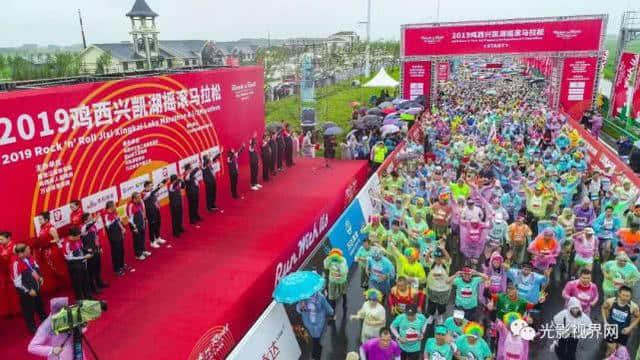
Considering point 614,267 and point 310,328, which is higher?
point 614,267

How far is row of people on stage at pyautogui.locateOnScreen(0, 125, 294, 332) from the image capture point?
19.3ft

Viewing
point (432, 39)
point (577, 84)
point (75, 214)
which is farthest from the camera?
point (432, 39)

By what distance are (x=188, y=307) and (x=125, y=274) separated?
1683 millimetres

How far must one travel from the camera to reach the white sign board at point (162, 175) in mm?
8912

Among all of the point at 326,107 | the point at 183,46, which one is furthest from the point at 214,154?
the point at 183,46

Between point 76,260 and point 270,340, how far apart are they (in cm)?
278

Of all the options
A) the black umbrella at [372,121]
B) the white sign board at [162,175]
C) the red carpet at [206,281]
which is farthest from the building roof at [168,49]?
the white sign board at [162,175]

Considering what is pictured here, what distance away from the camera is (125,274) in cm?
768

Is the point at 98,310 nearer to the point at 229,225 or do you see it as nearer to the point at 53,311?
the point at 53,311

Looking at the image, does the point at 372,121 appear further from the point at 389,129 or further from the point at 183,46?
the point at 183,46

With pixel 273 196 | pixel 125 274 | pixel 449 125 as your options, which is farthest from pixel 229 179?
pixel 449 125

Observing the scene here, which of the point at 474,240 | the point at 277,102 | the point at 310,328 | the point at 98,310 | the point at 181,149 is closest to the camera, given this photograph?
the point at 98,310

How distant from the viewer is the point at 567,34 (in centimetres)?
2353

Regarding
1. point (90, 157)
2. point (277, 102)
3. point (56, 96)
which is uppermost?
point (56, 96)
